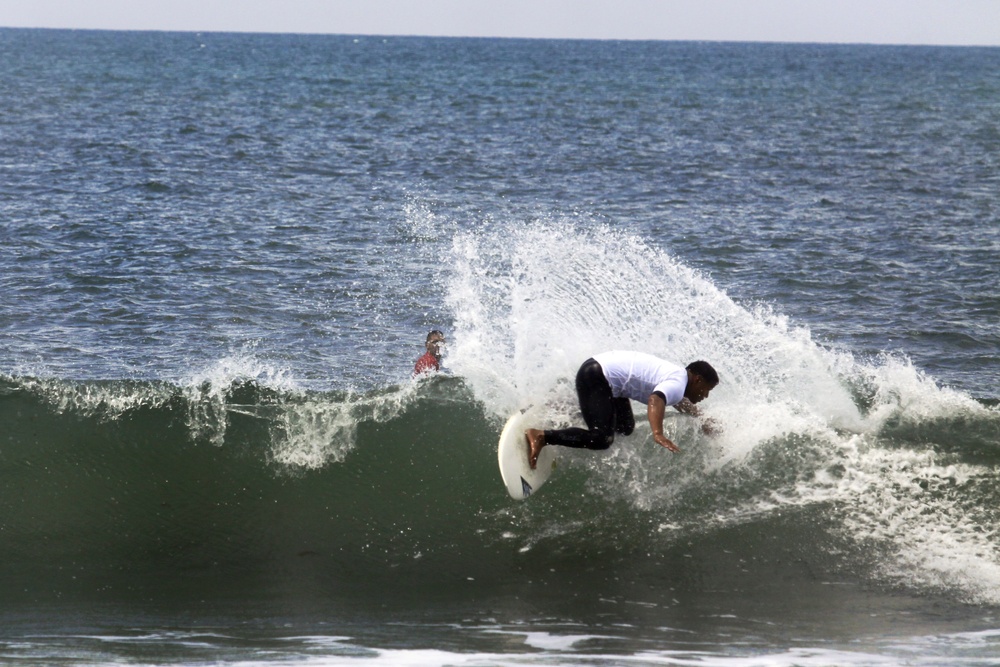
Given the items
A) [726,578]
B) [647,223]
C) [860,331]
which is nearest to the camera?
[726,578]

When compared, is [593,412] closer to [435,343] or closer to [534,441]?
[534,441]

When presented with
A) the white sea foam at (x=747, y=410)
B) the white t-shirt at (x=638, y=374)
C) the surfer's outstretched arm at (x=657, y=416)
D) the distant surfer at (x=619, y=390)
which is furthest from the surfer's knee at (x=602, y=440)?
the white sea foam at (x=747, y=410)

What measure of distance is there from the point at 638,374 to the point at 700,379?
17.6 inches

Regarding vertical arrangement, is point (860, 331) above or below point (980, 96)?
below

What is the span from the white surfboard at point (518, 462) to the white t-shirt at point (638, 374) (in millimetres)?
795

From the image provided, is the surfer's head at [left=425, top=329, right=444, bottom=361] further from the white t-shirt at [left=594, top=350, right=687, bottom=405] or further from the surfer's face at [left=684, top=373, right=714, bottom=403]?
the surfer's face at [left=684, top=373, right=714, bottom=403]

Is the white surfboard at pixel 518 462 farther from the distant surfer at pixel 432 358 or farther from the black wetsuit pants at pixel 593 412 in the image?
the distant surfer at pixel 432 358

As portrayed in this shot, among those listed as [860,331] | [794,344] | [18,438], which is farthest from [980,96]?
[18,438]

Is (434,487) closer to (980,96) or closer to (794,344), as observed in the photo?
(794,344)

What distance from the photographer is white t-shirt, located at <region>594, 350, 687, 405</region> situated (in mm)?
7738

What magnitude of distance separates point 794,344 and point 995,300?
24.5 feet

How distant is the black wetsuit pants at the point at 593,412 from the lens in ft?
25.9

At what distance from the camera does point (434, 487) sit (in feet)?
29.6

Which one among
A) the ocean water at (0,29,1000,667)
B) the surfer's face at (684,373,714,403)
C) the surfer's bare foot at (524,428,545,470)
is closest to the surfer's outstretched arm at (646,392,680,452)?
the surfer's face at (684,373,714,403)
